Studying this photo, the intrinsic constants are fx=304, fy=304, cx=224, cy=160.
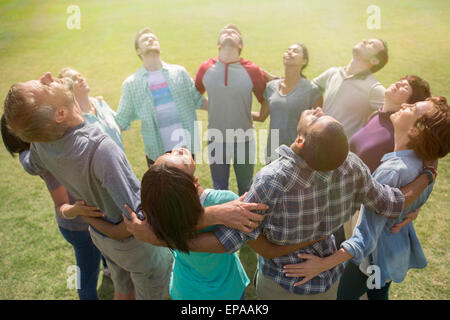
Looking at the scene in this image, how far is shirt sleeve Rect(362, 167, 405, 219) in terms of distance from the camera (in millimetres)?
1713

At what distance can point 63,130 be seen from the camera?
180cm

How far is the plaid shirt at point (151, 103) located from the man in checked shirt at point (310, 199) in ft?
6.41

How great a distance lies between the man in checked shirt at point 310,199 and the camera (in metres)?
1.49

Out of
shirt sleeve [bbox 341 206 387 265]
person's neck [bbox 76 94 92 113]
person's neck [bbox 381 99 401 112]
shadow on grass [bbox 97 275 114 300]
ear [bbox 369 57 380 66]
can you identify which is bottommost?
shadow on grass [bbox 97 275 114 300]

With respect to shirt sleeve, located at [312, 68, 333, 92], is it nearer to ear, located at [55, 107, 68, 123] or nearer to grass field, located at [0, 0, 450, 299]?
grass field, located at [0, 0, 450, 299]

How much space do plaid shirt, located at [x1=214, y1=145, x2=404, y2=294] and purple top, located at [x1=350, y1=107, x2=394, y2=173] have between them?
28.3 inches

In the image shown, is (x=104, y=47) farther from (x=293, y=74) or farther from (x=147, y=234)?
(x=147, y=234)

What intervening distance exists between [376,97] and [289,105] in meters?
0.87

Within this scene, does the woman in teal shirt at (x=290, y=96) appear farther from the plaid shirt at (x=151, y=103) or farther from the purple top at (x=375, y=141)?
the plaid shirt at (x=151, y=103)

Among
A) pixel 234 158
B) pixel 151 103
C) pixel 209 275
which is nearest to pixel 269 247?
pixel 209 275

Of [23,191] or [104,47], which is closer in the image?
[23,191]

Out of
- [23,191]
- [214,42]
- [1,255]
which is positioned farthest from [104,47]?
[1,255]

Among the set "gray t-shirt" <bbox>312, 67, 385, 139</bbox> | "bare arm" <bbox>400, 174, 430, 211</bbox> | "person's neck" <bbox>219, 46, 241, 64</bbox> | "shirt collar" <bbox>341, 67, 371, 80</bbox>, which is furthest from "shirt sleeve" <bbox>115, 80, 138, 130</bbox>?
"bare arm" <bbox>400, 174, 430, 211</bbox>

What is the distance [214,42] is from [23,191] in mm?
8730
